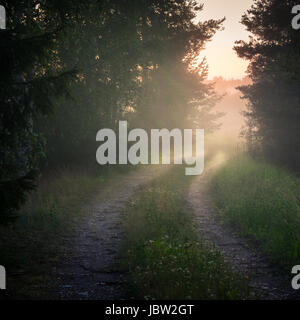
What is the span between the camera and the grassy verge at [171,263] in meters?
5.84

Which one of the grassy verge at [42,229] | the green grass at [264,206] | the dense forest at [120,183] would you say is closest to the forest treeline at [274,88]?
the dense forest at [120,183]

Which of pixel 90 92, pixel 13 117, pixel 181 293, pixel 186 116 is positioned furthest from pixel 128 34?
pixel 186 116

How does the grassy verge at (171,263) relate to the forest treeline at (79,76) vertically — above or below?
below

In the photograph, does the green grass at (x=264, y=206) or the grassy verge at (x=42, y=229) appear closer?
the grassy verge at (x=42, y=229)

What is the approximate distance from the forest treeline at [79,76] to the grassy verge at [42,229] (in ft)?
4.86

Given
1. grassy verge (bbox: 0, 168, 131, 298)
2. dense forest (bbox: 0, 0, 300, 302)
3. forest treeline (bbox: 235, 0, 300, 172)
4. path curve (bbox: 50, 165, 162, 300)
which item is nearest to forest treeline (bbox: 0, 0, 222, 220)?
dense forest (bbox: 0, 0, 300, 302)

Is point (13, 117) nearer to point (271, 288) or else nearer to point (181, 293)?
point (181, 293)

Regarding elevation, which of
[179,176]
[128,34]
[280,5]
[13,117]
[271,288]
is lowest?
[271,288]

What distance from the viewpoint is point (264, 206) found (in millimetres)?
11578

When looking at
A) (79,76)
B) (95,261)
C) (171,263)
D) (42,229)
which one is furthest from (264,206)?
(79,76)

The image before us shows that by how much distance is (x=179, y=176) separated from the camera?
66.7 ft

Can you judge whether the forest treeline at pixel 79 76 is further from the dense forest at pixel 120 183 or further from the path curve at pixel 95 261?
the path curve at pixel 95 261

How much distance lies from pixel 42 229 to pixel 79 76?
10.1 meters
